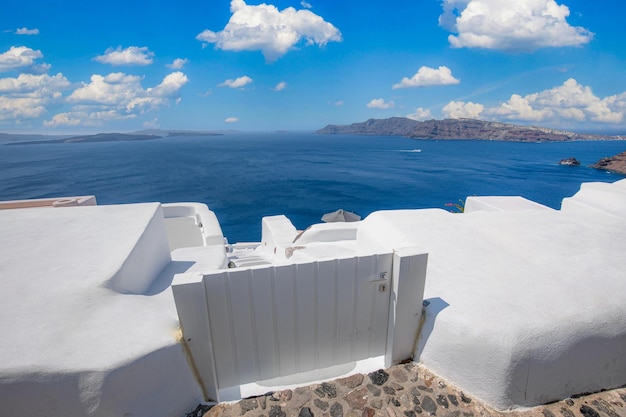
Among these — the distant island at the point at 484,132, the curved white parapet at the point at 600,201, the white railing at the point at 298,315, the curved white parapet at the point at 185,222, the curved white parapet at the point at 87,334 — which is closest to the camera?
the curved white parapet at the point at 87,334

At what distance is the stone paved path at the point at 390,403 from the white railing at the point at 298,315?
301 millimetres

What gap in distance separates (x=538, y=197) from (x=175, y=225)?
176 ft

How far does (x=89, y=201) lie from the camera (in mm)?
10242

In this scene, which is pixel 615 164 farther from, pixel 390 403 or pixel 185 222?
pixel 390 403

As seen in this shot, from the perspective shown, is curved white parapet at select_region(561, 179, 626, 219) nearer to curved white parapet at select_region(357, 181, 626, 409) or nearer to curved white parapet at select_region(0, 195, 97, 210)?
curved white parapet at select_region(357, 181, 626, 409)

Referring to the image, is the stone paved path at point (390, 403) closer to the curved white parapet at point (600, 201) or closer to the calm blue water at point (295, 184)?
the curved white parapet at point (600, 201)

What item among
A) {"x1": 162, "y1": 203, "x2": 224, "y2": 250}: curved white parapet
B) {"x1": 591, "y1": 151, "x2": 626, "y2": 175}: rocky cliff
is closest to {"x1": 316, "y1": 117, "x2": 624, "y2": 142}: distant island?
{"x1": 591, "y1": 151, "x2": 626, "y2": 175}: rocky cliff

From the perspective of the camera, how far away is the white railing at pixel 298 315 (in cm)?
338

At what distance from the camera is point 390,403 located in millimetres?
3576

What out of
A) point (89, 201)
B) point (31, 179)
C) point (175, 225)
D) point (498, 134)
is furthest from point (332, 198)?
point (498, 134)

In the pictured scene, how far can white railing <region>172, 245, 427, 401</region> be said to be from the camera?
338 cm

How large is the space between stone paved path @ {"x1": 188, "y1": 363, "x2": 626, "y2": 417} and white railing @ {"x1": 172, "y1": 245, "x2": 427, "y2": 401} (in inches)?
11.8

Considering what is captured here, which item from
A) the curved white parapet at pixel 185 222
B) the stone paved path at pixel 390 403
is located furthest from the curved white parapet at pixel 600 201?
the curved white parapet at pixel 185 222

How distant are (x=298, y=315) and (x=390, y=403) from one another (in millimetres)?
1352
